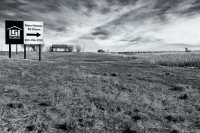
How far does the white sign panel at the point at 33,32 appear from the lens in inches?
656

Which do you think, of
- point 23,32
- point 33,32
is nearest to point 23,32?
point 23,32

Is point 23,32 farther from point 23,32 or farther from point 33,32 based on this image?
point 33,32

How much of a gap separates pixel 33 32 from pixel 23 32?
106 centimetres

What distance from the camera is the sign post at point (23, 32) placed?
16594 millimetres

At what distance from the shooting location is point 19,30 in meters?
16.8

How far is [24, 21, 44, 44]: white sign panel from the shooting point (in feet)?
54.6

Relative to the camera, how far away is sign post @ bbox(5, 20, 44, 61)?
1659 cm

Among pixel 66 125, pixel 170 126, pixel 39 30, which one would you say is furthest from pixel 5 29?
pixel 170 126

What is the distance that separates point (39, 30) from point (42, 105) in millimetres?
14489

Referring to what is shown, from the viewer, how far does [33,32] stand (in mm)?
17062

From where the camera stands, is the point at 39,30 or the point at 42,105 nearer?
the point at 42,105

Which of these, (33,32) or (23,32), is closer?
(23,32)

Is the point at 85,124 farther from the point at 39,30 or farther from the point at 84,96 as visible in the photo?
the point at 39,30

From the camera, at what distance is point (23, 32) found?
1675 cm
